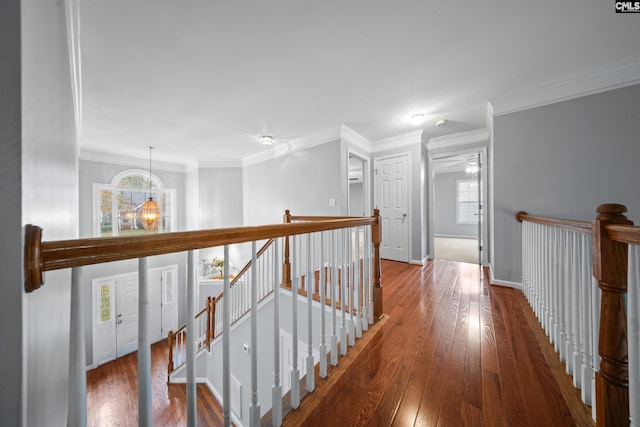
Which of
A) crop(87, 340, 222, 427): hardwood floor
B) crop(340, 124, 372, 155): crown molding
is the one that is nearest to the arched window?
crop(87, 340, 222, 427): hardwood floor

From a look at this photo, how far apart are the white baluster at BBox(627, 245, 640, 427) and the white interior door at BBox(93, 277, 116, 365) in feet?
22.5

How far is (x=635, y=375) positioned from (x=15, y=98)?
6.26 ft

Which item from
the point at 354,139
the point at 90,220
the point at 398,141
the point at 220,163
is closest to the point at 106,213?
the point at 90,220

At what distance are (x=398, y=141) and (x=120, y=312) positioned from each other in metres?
6.88

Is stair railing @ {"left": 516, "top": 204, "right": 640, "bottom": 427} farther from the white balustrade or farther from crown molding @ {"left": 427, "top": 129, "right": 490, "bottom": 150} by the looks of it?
crown molding @ {"left": 427, "top": 129, "right": 490, "bottom": 150}

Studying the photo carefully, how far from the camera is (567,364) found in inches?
52.6

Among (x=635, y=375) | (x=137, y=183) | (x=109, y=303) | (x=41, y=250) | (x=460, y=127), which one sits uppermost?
(x=460, y=127)

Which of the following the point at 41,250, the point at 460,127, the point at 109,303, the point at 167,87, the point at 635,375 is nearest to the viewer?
the point at 41,250

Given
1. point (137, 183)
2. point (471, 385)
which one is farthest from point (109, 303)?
point (471, 385)

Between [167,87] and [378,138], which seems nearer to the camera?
[167,87]

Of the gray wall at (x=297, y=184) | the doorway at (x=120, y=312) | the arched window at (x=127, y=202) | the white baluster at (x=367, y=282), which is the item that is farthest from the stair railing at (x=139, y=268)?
the doorway at (x=120, y=312)

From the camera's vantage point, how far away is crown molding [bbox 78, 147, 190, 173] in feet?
15.2

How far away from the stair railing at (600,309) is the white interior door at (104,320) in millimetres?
6850

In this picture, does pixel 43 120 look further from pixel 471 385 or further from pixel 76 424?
pixel 471 385
